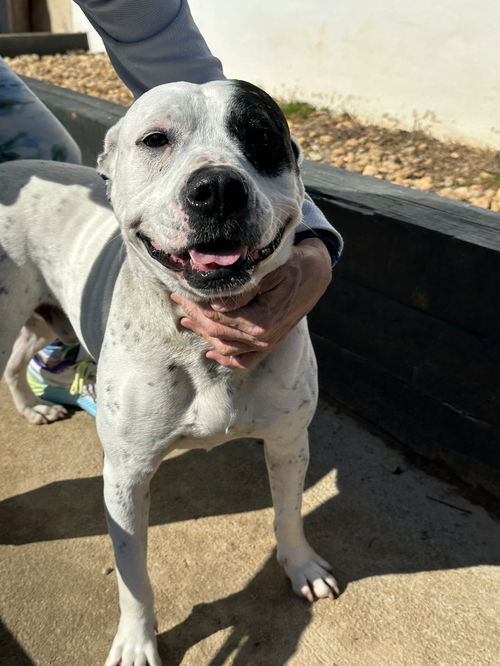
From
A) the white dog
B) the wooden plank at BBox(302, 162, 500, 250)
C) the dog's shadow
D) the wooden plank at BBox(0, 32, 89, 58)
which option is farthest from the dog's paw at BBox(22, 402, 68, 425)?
the wooden plank at BBox(0, 32, 89, 58)

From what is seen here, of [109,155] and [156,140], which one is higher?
[156,140]

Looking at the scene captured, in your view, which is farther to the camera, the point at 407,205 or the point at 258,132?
the point at 407,205

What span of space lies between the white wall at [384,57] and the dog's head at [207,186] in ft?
8.46

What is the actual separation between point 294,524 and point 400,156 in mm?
2387

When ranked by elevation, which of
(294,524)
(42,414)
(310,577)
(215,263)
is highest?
(215,263)

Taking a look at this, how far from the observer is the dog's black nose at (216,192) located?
1.53 meters

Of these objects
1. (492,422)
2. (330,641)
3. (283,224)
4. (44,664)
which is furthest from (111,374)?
(492,422)

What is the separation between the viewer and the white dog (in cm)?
162

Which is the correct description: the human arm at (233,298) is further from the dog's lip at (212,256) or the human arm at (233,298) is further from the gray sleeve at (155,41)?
the dog's lip at (212,256)

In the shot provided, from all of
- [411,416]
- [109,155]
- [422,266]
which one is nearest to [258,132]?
[109,155]

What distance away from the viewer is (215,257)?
162 cm

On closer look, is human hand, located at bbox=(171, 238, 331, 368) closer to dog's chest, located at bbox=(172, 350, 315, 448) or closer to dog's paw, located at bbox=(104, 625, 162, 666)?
dog's chest, located at bbox=(172, 350, 315, 448)

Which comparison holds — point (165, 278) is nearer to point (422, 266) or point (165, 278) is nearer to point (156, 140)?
point (156, 140)

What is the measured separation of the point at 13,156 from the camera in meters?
2.95
